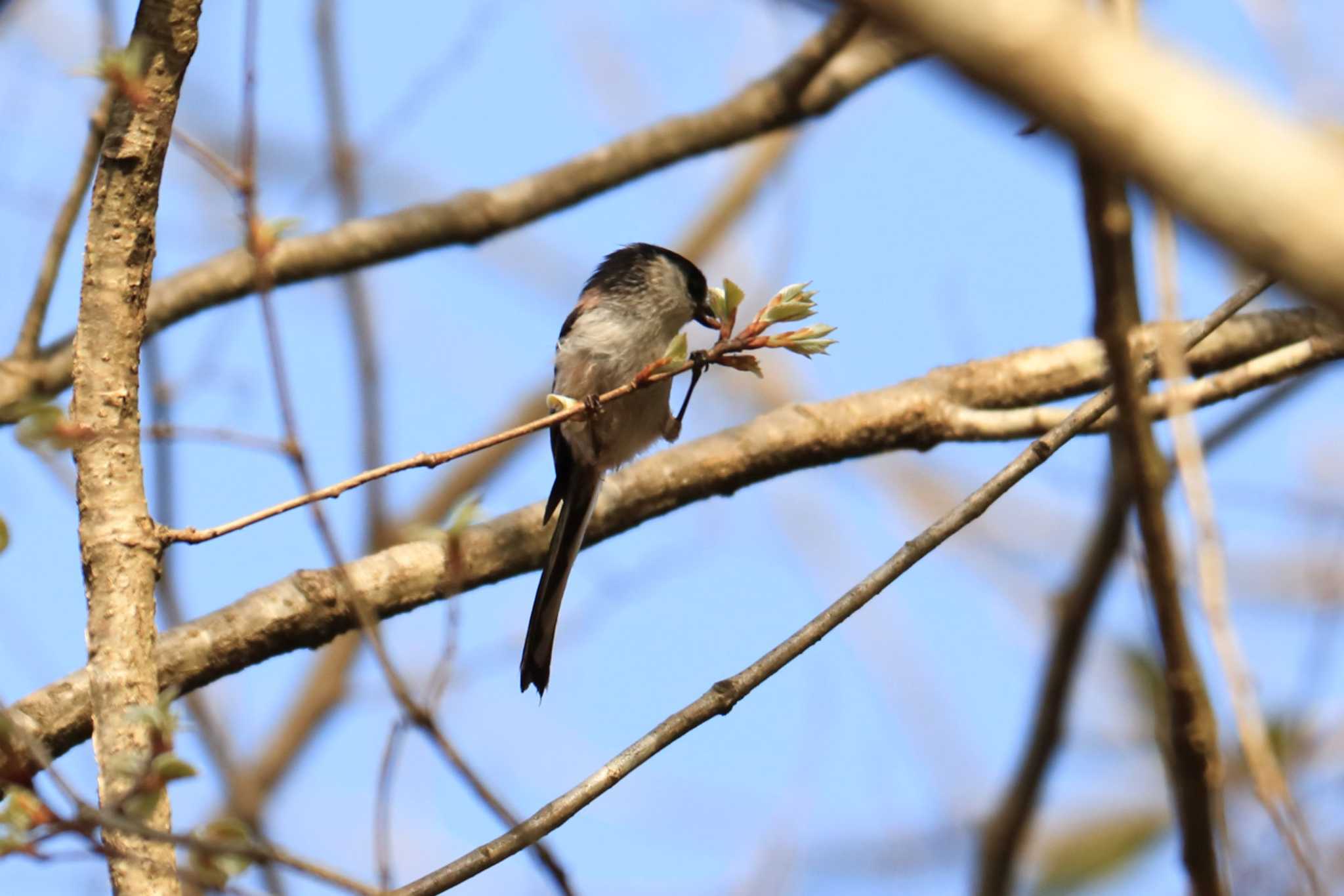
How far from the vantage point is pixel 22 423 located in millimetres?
2295

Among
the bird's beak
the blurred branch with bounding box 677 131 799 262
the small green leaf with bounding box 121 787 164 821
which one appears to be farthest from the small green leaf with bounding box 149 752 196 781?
the blurred branch with bounding box 677 131 799 262

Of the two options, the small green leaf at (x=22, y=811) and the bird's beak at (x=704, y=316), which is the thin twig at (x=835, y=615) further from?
the bird's beak at (x=704, y=316)

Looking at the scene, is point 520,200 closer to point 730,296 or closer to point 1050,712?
point 730,296

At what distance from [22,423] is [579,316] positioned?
10.3ft

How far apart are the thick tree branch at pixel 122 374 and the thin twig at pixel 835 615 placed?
2.75 feet

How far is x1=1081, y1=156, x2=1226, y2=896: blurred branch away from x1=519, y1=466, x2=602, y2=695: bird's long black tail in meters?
2.58

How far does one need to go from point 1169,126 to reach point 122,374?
220 centimetres

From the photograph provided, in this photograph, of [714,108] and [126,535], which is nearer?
[126,535]


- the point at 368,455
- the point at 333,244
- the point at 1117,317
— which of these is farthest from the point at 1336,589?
the point at 368,455

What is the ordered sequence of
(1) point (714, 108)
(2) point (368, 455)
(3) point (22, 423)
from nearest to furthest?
1. (3) point (22, 423)
2. (1) point (714, 108)
3. (2) point (368, 455)

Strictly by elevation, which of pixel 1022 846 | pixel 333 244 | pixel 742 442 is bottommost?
pixel 1022 846

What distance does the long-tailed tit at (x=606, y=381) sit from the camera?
4.17 meters

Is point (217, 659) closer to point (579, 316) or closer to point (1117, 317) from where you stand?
point (579, 316)

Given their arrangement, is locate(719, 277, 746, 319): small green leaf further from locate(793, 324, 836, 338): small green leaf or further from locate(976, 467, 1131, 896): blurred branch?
locate(976, 467, 1131, 896): blurred branch
